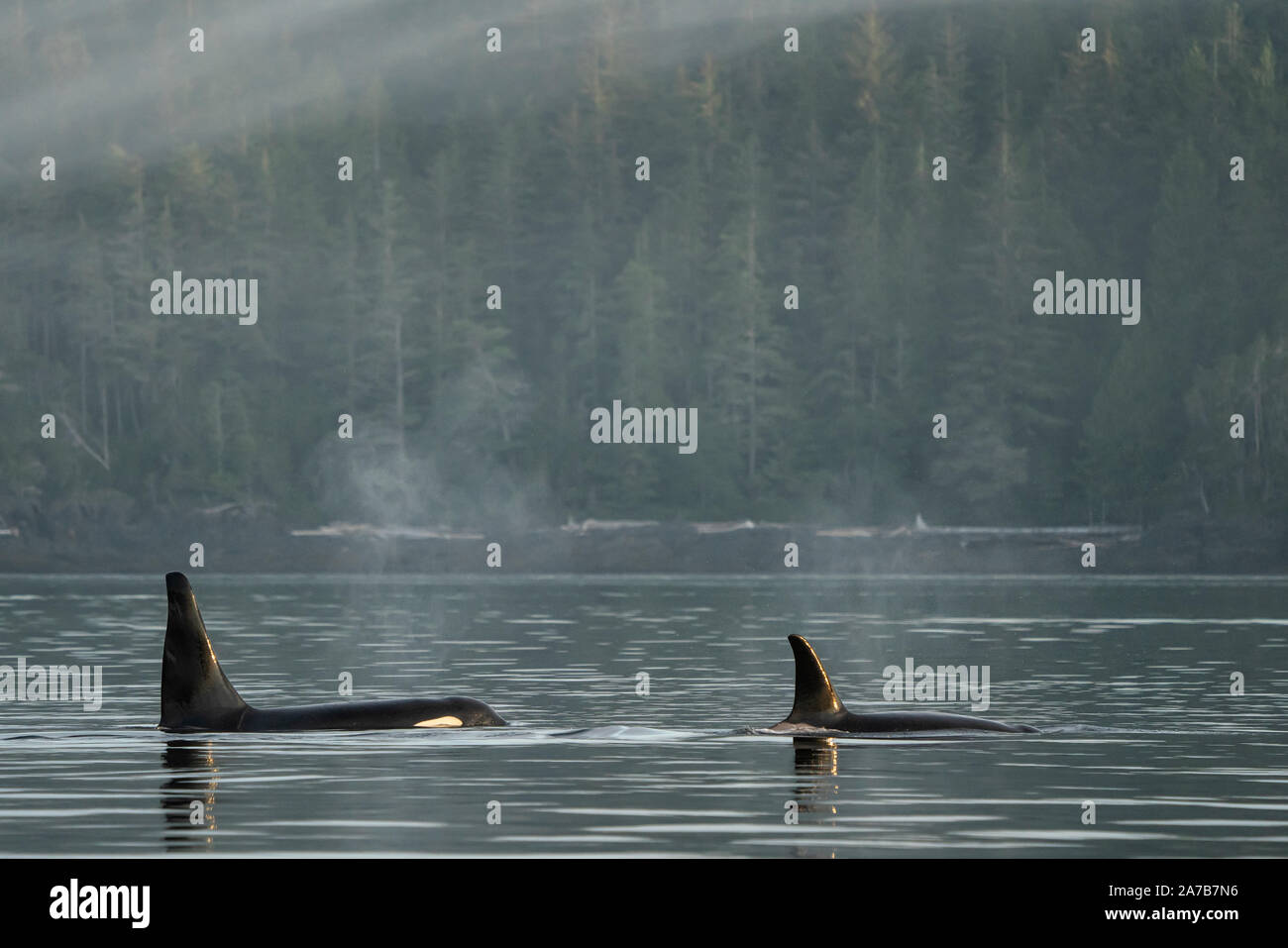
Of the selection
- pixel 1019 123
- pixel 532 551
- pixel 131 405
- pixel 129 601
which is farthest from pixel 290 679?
pixel 1019 123

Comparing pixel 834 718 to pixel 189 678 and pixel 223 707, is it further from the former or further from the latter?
pixel 189 678

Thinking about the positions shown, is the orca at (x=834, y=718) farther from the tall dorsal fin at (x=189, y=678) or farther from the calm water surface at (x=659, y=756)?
the tall dorsal fin at (x=189, y=678)

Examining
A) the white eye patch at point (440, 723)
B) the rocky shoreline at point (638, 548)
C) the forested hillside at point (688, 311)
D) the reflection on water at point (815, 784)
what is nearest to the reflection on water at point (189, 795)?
the white eye patch at point (440, 723)

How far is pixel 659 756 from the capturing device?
30281mm

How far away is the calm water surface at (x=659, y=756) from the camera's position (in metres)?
22.4

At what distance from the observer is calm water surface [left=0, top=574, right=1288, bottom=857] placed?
22.4 meters

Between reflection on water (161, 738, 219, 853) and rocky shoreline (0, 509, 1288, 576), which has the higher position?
rocky shoreline (0, 509, 1288, 576)

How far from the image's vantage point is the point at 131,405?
563ft

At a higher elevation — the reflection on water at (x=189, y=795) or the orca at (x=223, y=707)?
the orca at (x=223, y=707)

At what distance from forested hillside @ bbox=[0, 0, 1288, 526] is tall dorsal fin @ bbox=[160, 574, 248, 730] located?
388ft

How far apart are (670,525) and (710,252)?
3752 centimetres

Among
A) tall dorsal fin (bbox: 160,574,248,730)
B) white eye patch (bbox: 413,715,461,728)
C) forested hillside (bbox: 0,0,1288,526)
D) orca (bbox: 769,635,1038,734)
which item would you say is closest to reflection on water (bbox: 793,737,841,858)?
orca (bbox: 769,635,1038,734)

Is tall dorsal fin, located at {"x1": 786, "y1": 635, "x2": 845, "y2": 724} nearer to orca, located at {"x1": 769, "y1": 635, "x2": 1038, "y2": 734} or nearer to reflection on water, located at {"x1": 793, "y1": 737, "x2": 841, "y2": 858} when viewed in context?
orca, located at {"x1": 769, "y1": 635, "x2": 1038, "y2": 734}

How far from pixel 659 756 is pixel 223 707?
245 inches
